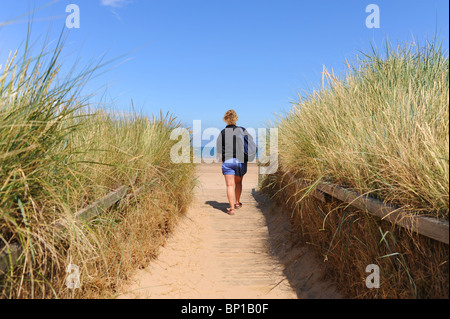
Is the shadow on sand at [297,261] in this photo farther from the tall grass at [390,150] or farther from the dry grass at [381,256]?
the tall grass at [390,150]

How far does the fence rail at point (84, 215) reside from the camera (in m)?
1.85

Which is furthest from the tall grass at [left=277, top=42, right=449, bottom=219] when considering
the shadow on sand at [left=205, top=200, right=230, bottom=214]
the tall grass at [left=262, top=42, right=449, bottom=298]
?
the shadow on sand at [left=205, top=200, right=230, bottom=214]

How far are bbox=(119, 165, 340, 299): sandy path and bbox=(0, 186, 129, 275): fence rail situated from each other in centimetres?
84

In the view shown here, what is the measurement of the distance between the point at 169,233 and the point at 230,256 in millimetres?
998

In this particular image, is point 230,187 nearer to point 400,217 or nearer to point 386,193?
point 386,193

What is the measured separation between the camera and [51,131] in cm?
237

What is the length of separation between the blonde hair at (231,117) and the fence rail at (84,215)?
3550 millimetres

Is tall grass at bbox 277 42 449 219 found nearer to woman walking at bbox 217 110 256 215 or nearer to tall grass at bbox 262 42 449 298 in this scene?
tall grass at bbox 262 42 449 298

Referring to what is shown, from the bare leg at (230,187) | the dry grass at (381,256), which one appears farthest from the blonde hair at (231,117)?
the dry grass at (381,256)

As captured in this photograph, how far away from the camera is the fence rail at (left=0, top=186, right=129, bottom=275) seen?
1.85 meters

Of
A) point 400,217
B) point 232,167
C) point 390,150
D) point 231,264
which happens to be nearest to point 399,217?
point 400,217

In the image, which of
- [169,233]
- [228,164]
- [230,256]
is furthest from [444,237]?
[228,164]

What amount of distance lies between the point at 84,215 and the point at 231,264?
2.20m

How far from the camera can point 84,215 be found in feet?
8.19
